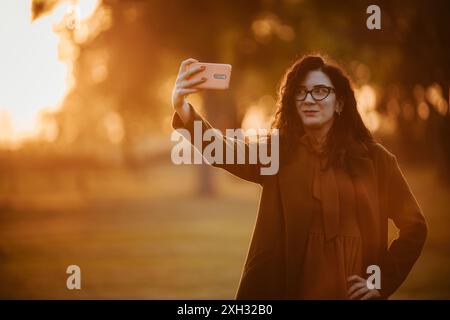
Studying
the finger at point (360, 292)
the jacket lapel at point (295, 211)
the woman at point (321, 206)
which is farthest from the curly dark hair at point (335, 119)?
the finger at point (360, 292)

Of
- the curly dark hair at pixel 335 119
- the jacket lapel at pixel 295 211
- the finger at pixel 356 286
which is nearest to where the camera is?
the jacket lapel at pixel 295 211

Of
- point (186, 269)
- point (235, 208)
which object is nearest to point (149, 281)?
point (186, 269)

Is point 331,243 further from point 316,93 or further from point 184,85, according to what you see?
point 184,85

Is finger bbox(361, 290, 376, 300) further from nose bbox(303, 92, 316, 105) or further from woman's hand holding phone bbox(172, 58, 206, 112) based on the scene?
woman's hand holding phone bbox(172, 58, 206, 112)

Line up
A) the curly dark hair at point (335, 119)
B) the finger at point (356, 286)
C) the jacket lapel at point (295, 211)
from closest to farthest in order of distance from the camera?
1. the jacket lapel at point (295, 211)
2. the finger at point (356, 286)
3. the curly dark hair at point (335, 119)

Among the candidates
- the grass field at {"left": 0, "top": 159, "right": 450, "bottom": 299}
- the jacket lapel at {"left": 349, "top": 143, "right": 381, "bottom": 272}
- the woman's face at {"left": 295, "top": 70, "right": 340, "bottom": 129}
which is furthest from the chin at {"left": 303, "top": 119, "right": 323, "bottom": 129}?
the grass field at {"left": 0, "top": 159, "right": 450, "bottom": 299}

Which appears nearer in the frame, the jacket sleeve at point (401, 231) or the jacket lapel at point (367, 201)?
the jacket lapel at point (367, 201)

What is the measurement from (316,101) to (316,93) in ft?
0.19

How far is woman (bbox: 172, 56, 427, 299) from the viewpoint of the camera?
10.6 feet

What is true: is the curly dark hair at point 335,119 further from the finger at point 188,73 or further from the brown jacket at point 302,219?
the finger at point 188,73

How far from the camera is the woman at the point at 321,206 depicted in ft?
10.6

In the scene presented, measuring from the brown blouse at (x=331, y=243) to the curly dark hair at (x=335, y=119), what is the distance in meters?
0.17
